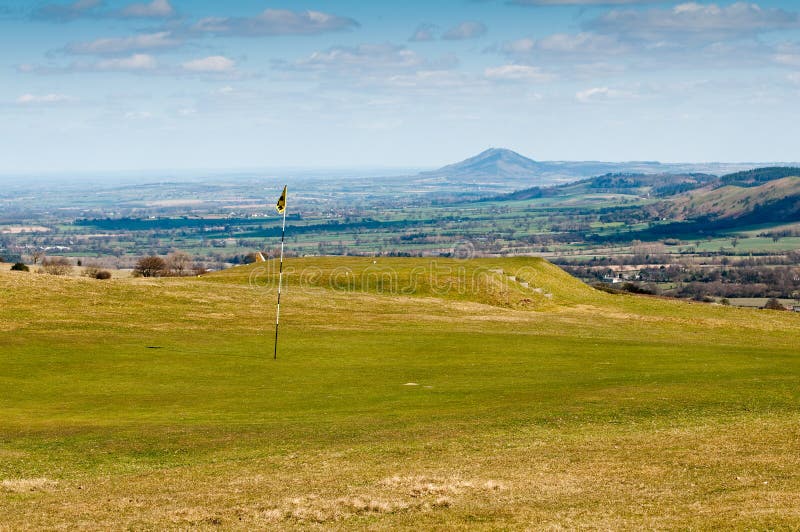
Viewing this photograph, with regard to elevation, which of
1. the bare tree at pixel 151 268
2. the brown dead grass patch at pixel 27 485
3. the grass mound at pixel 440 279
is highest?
the brown dead grass patch at pixel 27 485

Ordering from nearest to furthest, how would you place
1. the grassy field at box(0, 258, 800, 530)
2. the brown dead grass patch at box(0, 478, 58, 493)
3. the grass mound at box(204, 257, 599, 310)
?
the grassy field at box(0, 258, 800, 530)
the brown dead grass patch at box(0, 478, 58, 493)
the grass mound at box(204, 257, 599, 310)

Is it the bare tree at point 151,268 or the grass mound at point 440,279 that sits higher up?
the grass mound at point 440,279

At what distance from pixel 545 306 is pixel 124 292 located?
130 ft

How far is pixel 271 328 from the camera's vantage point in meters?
61.4

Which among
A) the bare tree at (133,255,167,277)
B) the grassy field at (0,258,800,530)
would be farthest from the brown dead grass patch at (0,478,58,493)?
the bare tree at (133,255,167,277)

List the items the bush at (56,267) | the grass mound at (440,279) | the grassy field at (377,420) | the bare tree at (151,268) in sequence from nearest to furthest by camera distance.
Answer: the grassy field at (377,420), the grass mound at (440,279), the bush at (56,267), the bare tree at (151,268)

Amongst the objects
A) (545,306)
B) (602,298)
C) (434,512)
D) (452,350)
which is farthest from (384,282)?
(434,512)

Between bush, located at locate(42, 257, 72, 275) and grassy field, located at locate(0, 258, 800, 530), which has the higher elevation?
grassy field, located at locate(0, 258, 800, 530)

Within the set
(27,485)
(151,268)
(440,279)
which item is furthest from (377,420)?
(151,268)

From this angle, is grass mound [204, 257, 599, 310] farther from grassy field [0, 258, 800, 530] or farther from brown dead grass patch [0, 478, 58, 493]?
brown dead grass patch [0, 478, 58, 493]

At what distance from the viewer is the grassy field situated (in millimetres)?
21375

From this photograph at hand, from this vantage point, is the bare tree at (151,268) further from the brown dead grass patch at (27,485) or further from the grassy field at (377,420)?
the brown dead grass patch at (27,485)

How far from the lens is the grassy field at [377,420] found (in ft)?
70.1

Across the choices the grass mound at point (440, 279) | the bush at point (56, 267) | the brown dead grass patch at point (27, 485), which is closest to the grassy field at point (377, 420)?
the brown dead grass patch at point (27, 485)
